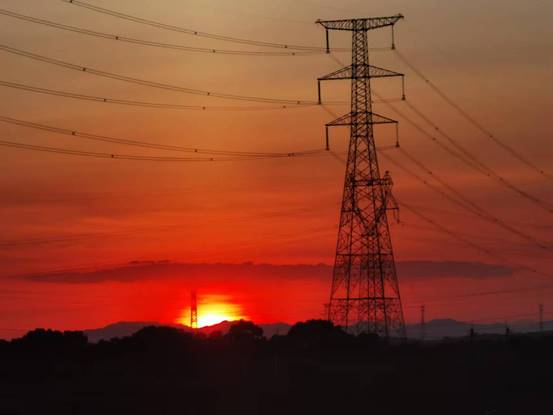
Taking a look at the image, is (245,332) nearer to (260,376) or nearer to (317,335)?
(317,335)

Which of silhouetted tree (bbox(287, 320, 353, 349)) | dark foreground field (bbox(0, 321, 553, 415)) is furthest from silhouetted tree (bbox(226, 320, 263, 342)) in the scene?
silhouetted tree (bbox(287, 320, 353, 349))

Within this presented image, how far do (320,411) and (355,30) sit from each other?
26343 mm

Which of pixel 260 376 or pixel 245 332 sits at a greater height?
pixel 245 332

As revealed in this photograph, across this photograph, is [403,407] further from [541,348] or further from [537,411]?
[541,348]

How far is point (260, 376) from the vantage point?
8425 centimetres

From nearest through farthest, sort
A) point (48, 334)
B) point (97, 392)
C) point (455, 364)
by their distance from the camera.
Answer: point (97, 392) < point (48, 334) < point (455, 364)

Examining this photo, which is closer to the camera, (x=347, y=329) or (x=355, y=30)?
(x=355, y=30)

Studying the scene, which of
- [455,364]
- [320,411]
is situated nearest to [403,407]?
[320,411]

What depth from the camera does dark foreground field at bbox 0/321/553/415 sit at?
7450cm

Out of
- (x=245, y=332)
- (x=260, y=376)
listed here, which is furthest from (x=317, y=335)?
(x=260, y=376)

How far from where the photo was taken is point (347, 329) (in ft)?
352

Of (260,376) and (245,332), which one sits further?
(245,332)

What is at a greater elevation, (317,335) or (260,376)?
(317,335)

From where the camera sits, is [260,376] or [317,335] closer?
[260,376]
